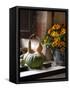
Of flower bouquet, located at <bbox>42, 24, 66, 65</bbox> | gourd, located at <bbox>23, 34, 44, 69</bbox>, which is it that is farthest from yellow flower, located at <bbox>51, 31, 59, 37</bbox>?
gourd, located at <bbox>23, 34, 44, 69</bbox>

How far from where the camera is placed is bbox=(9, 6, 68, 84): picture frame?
1.73m

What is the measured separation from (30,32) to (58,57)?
25cm

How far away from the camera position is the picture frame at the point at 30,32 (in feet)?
5.69

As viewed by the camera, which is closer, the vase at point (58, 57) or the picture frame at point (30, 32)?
the picture frame at point (30, 32)

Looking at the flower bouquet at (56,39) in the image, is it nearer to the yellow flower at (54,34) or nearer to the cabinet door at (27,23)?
the yellow flower at (54,34)

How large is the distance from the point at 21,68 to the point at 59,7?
498 millimetres

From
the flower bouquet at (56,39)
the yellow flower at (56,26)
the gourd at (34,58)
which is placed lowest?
the gourd at (34,58)

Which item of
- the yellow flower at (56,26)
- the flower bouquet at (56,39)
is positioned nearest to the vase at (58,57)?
the flower bouquet at (56,39)

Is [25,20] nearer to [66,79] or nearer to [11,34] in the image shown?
[11,34]

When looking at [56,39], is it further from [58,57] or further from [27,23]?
[27,23]

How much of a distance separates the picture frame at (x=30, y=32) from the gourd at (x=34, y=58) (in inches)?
1.3

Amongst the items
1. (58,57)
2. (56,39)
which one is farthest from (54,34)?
(58,57)

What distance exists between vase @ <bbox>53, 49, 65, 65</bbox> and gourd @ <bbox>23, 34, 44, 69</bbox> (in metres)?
0.10

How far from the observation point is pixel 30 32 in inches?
69.9
